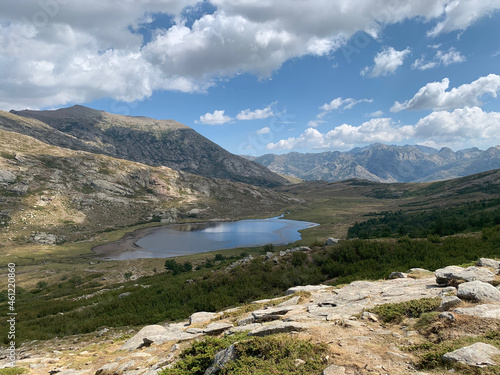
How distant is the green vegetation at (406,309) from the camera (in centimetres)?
962

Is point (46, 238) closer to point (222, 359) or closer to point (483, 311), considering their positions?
point (222, 359)

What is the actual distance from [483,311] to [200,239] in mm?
128620

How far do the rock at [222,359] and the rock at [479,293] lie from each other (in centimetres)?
894

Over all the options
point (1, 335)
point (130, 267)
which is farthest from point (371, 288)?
point (130, 267)

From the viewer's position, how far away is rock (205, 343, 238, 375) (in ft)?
25.0

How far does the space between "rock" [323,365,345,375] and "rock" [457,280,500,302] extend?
665 cm

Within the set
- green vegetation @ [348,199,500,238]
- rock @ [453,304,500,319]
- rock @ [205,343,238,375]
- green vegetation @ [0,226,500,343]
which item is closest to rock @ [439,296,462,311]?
rock @ [453,304,500,319]

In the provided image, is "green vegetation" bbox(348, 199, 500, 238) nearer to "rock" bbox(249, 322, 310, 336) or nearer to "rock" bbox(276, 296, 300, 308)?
"rock" bbox(276, 296, 300, 308)

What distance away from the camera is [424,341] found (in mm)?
7586

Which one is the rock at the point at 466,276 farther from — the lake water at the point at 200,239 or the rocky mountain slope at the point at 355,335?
the lake water at the point at 200,239

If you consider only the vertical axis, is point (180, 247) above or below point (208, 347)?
below

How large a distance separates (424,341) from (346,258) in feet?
58.1

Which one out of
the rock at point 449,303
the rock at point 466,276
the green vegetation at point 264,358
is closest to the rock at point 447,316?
the rock at point 449,303

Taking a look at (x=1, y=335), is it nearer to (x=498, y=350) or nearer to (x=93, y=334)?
(x=93, y=334)
